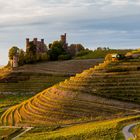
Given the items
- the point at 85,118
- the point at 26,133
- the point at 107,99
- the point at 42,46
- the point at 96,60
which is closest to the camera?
the point at 26,133

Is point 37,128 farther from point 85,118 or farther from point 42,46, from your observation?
point 42,46

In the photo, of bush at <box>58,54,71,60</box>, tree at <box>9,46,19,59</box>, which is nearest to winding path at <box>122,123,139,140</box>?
bush at <box>58,54,71,60</box>

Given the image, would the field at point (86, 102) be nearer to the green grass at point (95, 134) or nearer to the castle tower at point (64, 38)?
the green grass at point (95, 134)

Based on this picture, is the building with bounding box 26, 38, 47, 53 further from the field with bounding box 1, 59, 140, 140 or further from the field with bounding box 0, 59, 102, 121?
the field with bounding box 1, 59, 140, 140

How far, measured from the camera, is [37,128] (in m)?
65.1

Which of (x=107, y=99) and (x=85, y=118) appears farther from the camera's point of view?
(x=107, y=99)

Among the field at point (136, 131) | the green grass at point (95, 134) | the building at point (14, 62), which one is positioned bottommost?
the green grass at point (95, 134)

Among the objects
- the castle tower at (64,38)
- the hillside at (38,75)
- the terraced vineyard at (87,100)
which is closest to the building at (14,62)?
the hillside at (38,75)

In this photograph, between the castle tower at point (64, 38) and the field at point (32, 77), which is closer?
the field at point (32, 77)

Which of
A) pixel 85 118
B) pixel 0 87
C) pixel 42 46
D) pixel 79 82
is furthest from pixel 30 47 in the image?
pixel 85 118

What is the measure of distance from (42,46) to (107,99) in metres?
80.9

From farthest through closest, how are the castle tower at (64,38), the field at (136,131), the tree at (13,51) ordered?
1. the castle tower at (64,38)
2. the tree at (13,51)
3. the field at (136,131)

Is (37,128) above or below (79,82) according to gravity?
below

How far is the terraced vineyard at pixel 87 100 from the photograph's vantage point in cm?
6981
